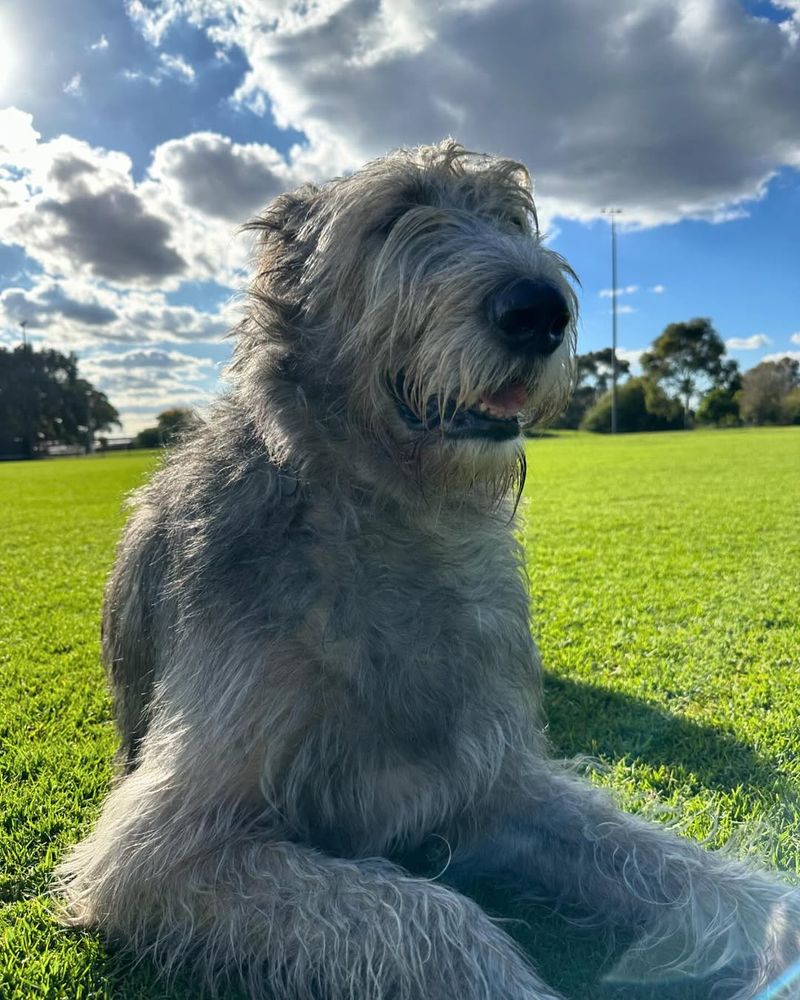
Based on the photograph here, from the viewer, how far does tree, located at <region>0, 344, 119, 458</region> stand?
7944 centimetres

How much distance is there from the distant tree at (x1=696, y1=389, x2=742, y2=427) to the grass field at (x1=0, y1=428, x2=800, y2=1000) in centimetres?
6829

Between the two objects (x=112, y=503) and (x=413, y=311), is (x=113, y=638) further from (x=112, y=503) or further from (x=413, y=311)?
(x=112, y=503)

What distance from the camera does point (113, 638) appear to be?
399 cm

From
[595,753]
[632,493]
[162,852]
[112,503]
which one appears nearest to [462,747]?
[162,852]

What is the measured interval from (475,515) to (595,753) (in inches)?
72.6

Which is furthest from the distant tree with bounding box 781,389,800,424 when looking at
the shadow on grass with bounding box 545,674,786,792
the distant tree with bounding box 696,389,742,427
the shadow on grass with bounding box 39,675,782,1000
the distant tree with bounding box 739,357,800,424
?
the shadow on grass with bounding box 545,674,786,792

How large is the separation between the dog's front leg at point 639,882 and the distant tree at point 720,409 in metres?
78.5

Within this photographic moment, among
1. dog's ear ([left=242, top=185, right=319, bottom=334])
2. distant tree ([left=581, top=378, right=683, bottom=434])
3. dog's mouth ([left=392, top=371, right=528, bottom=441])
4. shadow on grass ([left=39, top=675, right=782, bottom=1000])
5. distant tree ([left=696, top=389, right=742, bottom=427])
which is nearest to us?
shadow on grass ([left=39, top=675, right=782, bottom=1000])

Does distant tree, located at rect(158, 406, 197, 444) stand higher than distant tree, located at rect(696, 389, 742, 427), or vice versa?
distant tree, located at rect(696, 389, 742, 427)

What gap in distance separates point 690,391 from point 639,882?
8210 cm

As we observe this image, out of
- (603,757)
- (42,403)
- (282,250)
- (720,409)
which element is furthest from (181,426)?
(42,403)

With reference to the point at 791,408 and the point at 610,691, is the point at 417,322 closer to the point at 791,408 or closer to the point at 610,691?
the point at 610,691

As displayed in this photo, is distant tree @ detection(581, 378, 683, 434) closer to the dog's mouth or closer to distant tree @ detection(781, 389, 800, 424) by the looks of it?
distant tree @ detection(781, 389, 800, 424)

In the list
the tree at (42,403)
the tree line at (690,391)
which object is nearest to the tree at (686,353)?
the tree line at (690,391)
